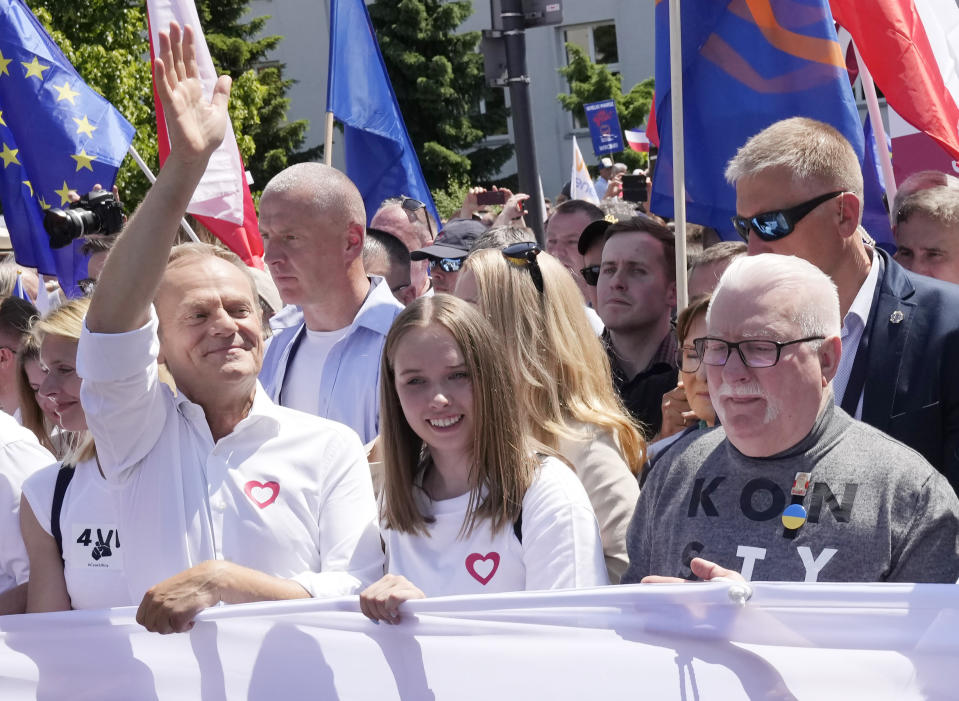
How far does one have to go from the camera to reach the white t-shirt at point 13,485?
140 inches

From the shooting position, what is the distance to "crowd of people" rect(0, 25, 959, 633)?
264cm

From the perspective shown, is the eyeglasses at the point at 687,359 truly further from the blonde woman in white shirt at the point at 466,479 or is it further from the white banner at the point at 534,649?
the white banner at the point at 534,649

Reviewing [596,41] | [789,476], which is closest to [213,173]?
[789,476]

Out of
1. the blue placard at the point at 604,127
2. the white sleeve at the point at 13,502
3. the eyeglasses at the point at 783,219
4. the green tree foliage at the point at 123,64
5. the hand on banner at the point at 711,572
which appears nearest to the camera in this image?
the hand on banner at the point at 711,572

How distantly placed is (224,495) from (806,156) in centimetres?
182

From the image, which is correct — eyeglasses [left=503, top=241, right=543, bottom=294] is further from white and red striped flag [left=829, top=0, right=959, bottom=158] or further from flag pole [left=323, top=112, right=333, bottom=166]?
flag pole [left=323, top=112, right=333, bottom=166]

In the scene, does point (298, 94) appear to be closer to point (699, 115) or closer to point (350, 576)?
A: point (699, 115)

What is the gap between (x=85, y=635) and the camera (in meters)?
3.01

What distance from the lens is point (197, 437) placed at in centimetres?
315

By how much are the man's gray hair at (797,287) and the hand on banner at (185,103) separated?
4.03 feet

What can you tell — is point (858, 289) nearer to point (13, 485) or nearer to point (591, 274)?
point (591, 274)

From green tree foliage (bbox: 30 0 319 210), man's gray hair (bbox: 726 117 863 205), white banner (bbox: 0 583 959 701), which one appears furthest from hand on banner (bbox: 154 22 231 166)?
green tree foliage (bbox: 30 0 319 210)

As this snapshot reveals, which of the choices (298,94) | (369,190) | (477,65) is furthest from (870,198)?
(298,94)

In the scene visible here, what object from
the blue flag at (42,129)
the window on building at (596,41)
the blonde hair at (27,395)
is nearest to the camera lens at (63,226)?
the blonde hair at (27,395)
